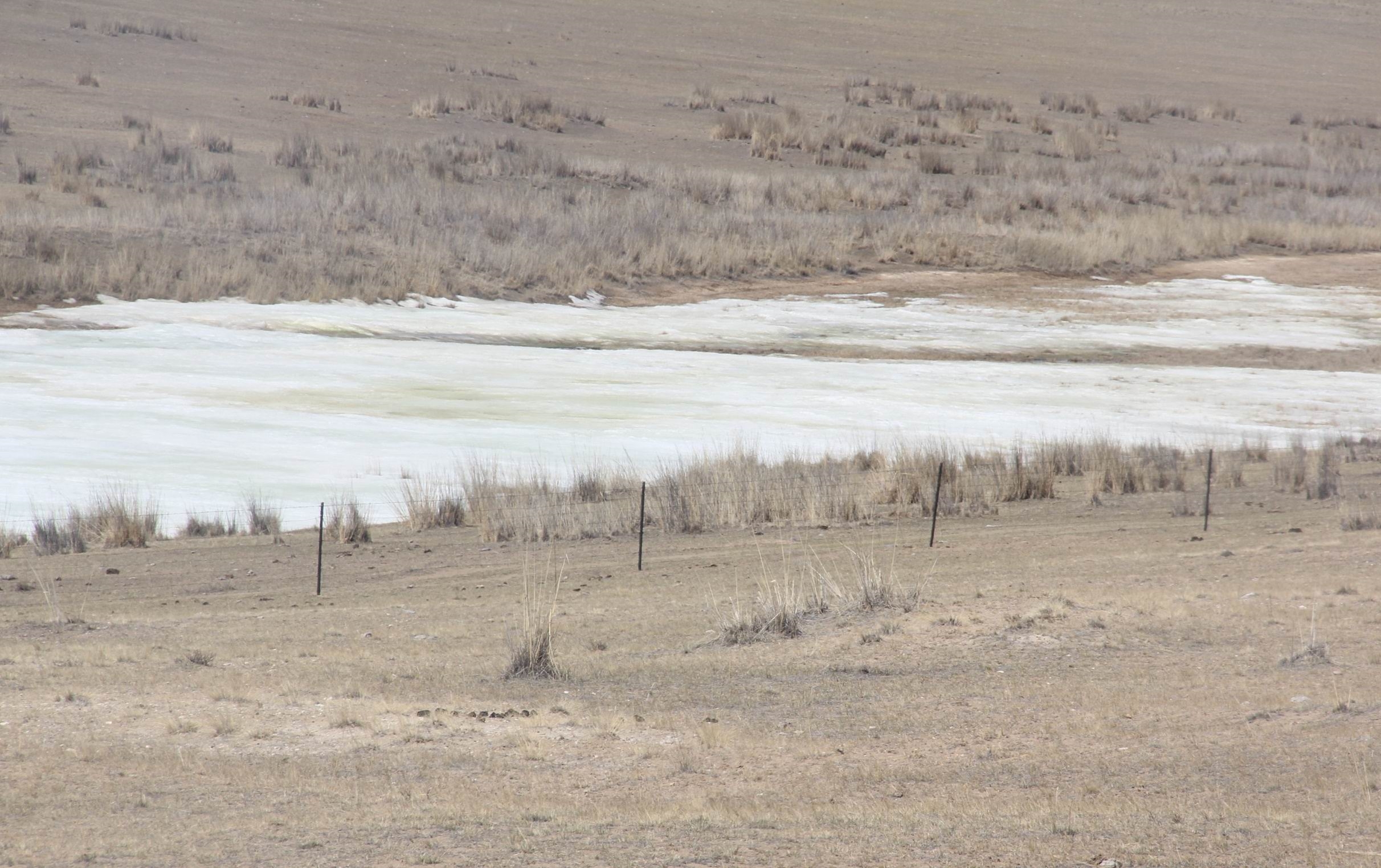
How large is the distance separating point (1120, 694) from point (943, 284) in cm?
2697

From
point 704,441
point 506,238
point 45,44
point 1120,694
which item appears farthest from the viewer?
point 45,44

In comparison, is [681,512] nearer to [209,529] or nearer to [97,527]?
[209,529]

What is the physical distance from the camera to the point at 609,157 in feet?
155

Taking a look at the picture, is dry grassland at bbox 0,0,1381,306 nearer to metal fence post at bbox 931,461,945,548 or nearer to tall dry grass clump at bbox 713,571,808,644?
metal fence post at bbox 931,461,945,548

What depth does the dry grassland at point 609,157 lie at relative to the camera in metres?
32.1

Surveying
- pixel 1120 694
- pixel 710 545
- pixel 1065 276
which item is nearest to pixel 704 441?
pixel 710 545

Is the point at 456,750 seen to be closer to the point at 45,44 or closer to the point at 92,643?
the point at 92,643

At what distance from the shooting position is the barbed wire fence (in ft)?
45.1

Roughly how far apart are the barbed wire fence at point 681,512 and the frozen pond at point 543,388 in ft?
3.80

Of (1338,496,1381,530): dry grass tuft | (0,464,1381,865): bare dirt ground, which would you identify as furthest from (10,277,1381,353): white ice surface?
(1338,496,1381,530): dry grass tuft

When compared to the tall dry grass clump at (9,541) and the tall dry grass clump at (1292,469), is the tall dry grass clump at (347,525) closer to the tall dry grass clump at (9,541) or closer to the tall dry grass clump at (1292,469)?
the tall dry grass clump at (9,541)

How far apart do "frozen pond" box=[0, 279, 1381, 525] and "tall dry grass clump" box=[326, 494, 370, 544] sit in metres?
0.48

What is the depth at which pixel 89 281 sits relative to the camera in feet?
88.0

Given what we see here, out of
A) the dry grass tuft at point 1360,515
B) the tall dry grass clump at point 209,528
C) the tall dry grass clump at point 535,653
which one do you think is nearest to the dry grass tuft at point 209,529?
the tall dry grass clump at point 209,528
